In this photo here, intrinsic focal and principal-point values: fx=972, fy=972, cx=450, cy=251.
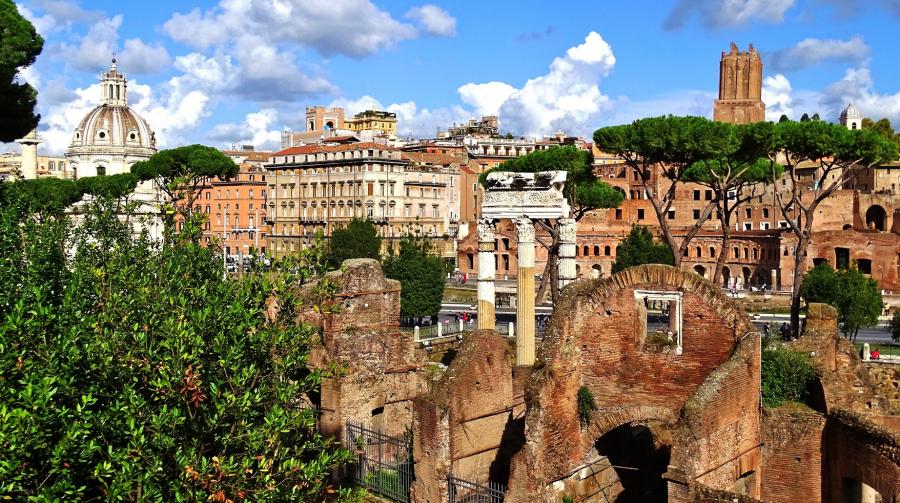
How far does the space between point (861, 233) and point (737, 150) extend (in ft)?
72.9

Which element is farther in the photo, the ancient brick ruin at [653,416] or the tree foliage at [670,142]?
the tree foliage at [670,142]

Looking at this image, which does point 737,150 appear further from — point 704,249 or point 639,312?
point 704,249

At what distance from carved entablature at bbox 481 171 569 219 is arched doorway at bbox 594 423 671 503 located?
5.48 m

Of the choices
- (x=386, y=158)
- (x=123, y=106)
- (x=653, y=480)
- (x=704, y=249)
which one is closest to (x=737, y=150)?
(x=653, y=480)

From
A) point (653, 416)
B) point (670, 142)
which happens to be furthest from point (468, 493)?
point (670, 142)

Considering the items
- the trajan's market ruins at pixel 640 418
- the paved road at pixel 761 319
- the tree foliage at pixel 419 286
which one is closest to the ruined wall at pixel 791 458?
the trajan's market ruins at pixel 640 418

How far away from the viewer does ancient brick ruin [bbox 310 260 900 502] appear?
36.4ft

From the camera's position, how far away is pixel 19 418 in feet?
24.7

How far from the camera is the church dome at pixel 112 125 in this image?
7675 centimetres

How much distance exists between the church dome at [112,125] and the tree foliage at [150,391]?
231 feet

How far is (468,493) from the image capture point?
1321cm

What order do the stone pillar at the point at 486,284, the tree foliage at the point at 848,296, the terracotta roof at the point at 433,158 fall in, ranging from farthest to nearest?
the terracotta roof at the point at 433,158
the tree foliage at the point at 848,296
the stone pillar at the point at 486,284

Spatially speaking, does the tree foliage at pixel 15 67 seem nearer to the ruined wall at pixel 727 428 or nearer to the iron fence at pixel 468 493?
the iron fence at pixel 468 493

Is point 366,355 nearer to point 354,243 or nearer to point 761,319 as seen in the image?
point 761,319
